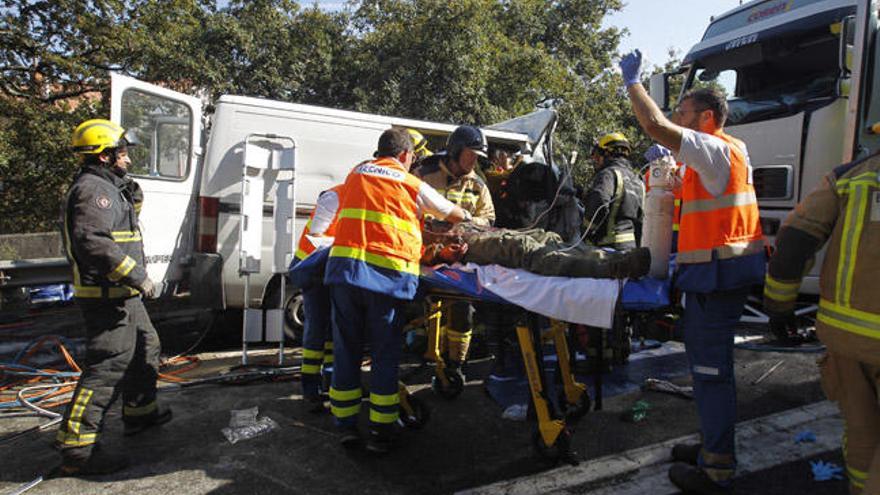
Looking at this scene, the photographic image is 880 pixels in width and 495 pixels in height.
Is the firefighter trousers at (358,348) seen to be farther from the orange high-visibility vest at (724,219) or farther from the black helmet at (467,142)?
the orange high-visibility vest at (724,219)

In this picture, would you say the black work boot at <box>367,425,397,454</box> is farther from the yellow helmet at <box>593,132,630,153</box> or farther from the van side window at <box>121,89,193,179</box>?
the van side window at <box>121,89,193,179</box>

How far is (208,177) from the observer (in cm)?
548

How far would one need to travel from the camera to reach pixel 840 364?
7.06 feet

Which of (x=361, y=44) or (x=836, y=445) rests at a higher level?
(x=361, y=44)

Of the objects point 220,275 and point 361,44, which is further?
point 361,44

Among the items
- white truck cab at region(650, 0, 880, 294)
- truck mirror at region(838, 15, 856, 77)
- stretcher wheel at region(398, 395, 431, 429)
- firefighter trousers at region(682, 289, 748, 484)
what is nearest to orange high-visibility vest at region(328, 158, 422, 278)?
stretcher wheel at region(398, 395, 431, 429)

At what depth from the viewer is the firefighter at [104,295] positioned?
3008mm

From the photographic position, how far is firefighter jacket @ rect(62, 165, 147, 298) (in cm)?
306

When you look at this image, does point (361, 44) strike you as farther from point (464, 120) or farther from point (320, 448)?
point (320, 448)

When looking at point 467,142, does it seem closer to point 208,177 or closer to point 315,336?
point 315,336

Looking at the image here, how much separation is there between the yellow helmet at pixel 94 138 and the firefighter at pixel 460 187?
88.9 inches

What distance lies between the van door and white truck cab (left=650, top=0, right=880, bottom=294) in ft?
17.2

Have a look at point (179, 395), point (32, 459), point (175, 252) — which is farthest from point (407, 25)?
point (32, 459)

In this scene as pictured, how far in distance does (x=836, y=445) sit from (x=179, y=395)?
447 cm
